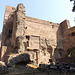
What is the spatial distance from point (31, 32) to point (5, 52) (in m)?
4.66

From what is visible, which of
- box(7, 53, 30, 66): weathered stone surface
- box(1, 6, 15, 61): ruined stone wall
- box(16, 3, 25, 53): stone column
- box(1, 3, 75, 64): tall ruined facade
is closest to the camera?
box(7, 53, 30, 66): weathered stone surface

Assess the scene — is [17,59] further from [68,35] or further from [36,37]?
[68,35]

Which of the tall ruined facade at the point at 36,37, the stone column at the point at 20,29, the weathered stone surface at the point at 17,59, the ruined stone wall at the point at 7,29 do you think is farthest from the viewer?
the ruined stone wall at the point at 7,29

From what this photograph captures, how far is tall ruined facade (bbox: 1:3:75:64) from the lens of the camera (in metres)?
11.7

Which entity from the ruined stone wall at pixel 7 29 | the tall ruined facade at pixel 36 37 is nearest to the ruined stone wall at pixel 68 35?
the tall ruined facade at pixel 36 37

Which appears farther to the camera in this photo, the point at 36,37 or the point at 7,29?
the point at 7,29

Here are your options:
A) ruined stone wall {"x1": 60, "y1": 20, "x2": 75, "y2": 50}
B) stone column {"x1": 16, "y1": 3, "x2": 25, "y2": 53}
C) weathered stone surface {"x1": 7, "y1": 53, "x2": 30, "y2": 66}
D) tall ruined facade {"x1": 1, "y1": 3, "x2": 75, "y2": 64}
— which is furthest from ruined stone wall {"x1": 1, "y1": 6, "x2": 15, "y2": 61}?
ruined stone wall {"x1": 60, "y1": 20, "x2": 75, "y2": 50}

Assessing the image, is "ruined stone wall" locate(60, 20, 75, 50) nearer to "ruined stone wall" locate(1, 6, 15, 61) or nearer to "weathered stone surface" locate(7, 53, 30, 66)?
"weathered stone surface" locate(7, 53, 30, 66)

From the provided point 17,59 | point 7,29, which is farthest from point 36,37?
point 7,29

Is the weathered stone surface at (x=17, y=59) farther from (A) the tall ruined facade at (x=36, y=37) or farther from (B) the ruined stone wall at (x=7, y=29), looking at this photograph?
(B) the ruined stone wall at (x=7, y=29)

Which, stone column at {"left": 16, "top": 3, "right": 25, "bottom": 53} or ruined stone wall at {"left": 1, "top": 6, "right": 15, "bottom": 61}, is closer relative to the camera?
stone column at {"left": 16, "top": 3, "right": 25, "bottom": 53}

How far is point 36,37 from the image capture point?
43.0 feet

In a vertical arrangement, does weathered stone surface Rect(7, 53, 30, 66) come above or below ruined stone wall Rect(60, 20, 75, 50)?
below

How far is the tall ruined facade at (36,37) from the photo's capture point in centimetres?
1173
